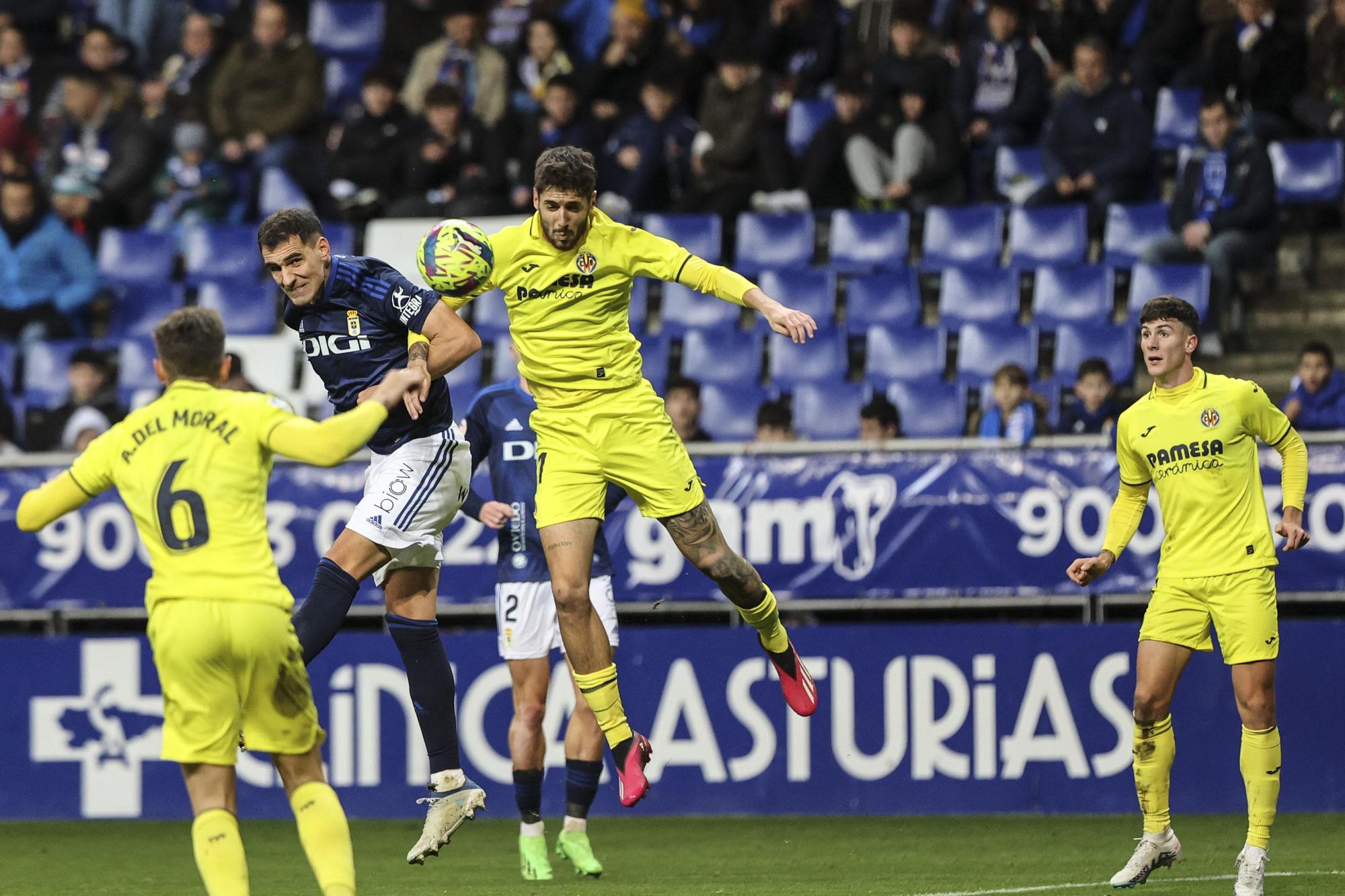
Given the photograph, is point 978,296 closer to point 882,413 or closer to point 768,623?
point 882,413

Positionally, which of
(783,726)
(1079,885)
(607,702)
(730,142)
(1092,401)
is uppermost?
(730,142)

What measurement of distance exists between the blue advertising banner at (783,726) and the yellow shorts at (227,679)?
515 cm

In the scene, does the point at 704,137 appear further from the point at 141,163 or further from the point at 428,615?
the point at 428,615

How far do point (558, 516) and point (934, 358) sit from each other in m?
6.38

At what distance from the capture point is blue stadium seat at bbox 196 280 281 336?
15.2 meters

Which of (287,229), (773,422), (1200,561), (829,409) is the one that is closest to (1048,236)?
(829,409)

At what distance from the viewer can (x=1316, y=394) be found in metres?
11.8

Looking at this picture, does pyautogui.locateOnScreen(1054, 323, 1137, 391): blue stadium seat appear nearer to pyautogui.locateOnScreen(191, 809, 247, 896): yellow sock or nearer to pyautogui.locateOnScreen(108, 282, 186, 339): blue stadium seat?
pyautogui.locateOnScreen(108, 282, 186, 339): blue stadium seat

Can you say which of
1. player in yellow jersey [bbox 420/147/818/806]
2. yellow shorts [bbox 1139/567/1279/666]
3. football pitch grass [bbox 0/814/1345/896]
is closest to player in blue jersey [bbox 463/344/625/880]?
football pitch grass [bbox 0/814/1345/896]

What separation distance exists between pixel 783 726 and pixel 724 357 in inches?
141

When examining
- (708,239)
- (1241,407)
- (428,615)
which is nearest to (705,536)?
(428,615)

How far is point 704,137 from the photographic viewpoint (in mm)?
15242

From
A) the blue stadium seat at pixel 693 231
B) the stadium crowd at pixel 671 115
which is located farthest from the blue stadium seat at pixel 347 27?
the blue stadium seat at pixel 693 231

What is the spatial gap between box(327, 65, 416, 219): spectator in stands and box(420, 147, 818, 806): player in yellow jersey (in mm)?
7971
